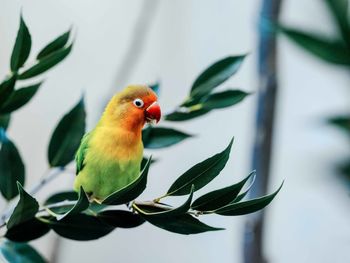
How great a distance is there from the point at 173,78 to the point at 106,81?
22cm

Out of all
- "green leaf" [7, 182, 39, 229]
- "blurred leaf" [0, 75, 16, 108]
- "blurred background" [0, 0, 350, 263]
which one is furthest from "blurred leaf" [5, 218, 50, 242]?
"blurred background" [0, 0, 350, 263]

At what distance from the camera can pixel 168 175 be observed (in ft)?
5.74

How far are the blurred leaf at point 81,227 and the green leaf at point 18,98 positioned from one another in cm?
13

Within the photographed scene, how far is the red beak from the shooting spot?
321 mm

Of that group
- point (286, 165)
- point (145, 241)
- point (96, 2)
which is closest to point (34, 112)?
point (96, 2)

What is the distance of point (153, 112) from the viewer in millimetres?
322

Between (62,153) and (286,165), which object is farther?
(286,165)

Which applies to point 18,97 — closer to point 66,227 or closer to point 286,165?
point 66,227

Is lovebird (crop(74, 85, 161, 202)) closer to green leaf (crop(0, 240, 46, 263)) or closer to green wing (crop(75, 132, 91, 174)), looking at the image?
green wing (crop(75, 132, 91, 174))

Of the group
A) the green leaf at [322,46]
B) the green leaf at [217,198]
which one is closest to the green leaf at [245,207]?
the green leaf at [217,198]

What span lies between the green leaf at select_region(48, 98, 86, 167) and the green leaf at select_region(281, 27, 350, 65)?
0.22 meters

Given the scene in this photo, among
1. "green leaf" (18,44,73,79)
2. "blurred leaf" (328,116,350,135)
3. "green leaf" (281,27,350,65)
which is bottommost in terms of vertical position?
"green leaf" (18,44,73,79)

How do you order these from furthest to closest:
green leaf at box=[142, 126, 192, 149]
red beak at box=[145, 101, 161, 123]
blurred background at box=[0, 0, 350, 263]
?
blurred background at box=[0, 0, 350, 263]
green leaf at box=[142, 126, 192, 149]
red beak at box=[145, 101, 161, 123]

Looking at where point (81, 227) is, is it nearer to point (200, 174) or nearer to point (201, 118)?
point (200, 174)
